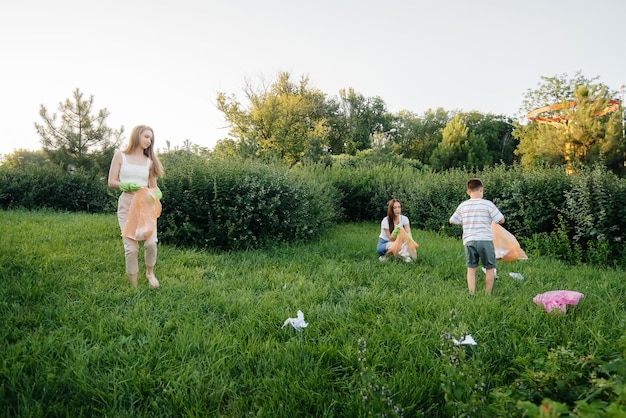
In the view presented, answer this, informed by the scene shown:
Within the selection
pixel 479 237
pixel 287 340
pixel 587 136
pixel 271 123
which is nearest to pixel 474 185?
pixel 479 237

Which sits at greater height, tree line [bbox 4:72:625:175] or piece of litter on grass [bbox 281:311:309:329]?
tree line [bbox 4:72:625:175]

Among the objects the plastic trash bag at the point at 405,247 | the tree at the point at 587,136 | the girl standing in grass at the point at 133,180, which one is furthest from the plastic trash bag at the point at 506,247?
the tree at the point at 587,136

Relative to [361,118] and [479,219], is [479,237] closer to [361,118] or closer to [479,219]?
[479,219]

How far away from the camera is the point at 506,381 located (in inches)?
108

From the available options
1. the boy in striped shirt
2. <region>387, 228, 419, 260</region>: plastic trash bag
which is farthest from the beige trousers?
the boy in striped shirt

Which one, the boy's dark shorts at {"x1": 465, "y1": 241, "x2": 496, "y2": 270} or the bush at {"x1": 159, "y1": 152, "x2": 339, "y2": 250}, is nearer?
the boy's dark shorts at {"x1": 465, "y1": 241, "x2": 496, "y2": 270}

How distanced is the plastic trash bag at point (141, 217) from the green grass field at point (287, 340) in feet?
2.17

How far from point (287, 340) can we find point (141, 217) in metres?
2.57

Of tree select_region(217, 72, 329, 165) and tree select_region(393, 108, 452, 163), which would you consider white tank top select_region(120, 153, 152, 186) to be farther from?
tree select_region(393, 108, 452, 163)

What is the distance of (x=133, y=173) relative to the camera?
4762 mm

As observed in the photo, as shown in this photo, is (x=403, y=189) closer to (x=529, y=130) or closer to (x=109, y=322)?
(x=109, y=322)

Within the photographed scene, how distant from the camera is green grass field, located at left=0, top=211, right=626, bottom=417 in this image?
230 cm

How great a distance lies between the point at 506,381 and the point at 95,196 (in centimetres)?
1566

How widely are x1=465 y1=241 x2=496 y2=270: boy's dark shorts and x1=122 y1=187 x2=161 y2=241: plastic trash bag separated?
13.7ft
